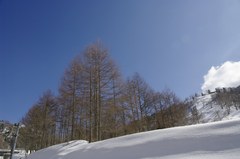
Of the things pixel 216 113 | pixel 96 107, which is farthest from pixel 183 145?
pixel 216 113

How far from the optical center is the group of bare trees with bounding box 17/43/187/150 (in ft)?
46.5

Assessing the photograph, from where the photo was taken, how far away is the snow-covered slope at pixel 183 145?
4.88m

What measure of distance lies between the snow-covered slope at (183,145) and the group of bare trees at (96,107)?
590 cm

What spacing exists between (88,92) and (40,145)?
40.6ft

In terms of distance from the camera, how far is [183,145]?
18.5 feet

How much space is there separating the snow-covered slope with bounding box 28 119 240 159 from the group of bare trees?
5.90 metres

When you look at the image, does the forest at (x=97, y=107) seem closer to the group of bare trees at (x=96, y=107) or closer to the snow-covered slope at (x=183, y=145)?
the group of bare trees at (x=96, y=107)

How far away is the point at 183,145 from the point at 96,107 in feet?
27.8

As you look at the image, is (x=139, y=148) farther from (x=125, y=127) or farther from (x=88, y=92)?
(x=125, y=127)

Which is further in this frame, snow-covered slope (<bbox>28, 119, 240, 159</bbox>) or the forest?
the forest

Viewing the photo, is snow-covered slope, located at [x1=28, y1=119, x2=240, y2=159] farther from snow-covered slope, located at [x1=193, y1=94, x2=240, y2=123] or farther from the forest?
snow-covered slope, located at [x1=193, y1=94, x2=240, y2=123]

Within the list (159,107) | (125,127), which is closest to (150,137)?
(125,127)

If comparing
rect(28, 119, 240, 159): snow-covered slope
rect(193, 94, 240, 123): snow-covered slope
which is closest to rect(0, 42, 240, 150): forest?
rect(28, 119, 240, 159): snow-covered slope

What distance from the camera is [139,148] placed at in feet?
21.0
